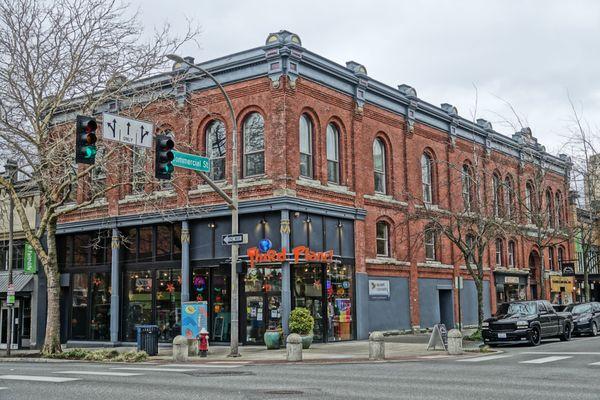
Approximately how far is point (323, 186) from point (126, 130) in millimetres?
11188

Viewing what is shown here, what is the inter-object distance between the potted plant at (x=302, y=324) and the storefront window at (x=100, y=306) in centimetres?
1067

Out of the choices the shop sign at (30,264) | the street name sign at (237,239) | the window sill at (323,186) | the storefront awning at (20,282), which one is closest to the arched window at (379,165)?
the window sill at (323,186)

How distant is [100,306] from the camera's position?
3139cm

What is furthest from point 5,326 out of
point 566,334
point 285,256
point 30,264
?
point 566,334

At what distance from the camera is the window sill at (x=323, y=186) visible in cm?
2663

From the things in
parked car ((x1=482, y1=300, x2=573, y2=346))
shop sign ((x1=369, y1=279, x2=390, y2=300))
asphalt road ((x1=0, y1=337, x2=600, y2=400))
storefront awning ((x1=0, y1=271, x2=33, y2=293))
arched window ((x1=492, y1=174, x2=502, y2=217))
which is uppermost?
arched window ((x1=492, y1=174, x2=502, y2=217))

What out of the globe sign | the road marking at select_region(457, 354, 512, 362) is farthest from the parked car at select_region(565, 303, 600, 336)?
the globe sign

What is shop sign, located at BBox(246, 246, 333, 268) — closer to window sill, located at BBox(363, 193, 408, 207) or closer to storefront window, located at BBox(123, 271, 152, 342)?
window sill, located at BBox(363, 193, 408, 207)

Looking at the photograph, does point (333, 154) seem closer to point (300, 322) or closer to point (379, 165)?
point (379, 165)

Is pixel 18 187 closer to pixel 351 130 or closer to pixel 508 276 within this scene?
pixel 351 130

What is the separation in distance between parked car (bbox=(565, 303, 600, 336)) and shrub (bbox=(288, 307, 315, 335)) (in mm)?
12572

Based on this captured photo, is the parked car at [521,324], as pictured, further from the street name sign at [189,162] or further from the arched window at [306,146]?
the street name sign at [189,162]

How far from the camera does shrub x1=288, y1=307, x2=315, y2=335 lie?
2392 centimetres

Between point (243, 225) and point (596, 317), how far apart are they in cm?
1611
